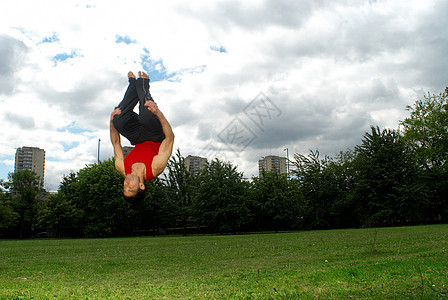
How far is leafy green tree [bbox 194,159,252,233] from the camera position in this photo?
4109 cm

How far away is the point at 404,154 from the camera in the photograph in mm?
45375

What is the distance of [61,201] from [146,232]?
41.1ft

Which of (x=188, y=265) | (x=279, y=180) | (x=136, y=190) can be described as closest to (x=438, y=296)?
(x=136, y=190)

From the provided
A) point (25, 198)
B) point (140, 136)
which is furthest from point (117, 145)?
point (25, 198)

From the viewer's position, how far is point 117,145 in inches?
244

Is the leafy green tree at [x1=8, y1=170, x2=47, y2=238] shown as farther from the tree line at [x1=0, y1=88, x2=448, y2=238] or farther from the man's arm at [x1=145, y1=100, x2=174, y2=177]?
the man's arm at [x1=145, y1=100, x2=174, y2=177]

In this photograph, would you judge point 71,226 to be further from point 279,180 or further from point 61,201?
point 279,180

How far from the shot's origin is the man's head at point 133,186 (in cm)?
572

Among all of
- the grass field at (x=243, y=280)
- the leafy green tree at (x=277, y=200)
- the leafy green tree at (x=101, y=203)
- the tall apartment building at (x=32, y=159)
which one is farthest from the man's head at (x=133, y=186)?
the tall apartment building at (x=32, y=159)

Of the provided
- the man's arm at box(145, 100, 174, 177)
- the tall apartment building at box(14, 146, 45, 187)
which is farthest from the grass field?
the tall apartment building at box(14, 146, 45, 187)

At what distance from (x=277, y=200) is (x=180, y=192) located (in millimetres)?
12409

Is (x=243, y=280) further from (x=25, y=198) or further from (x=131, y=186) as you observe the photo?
(x=25, y=198)

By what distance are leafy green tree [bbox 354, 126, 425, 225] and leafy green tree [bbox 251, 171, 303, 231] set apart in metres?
8.73

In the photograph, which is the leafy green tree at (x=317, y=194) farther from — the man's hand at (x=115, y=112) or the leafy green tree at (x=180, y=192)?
the man's hand at (x=115, y=112)
